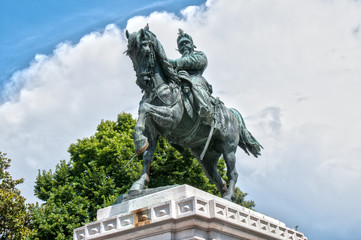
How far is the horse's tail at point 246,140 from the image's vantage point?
1159 centimetres

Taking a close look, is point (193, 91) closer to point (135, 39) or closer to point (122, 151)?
point (135, 39)

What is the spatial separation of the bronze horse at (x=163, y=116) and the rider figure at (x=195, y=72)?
9.4 inches

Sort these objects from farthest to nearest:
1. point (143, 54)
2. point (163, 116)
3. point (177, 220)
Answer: point (143, 54) < point (163, 116) < point (177, 220)

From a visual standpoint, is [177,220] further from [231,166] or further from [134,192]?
[231,166]

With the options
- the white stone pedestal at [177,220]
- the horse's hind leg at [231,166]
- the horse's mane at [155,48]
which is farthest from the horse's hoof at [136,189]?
the horse's hind leg at [231,166]

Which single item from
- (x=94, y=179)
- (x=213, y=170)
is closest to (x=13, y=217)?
(x=94, y=179)

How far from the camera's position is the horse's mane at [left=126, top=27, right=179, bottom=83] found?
31.4ft

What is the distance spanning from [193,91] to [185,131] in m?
0.87

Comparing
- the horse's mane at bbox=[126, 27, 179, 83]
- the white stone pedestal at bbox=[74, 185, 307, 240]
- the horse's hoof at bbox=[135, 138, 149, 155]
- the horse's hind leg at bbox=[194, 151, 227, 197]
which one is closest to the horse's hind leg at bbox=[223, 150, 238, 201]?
the horse's hind leg at bbox=[194, 151, 227, 197]

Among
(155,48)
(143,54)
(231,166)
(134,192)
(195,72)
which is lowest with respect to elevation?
(134,192)

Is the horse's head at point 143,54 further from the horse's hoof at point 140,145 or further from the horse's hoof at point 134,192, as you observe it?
the horse's hoof at point 134,192

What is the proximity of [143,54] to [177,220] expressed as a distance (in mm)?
3582

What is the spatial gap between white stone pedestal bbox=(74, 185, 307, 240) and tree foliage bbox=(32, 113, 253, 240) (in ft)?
43.1

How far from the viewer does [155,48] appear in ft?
32.0
